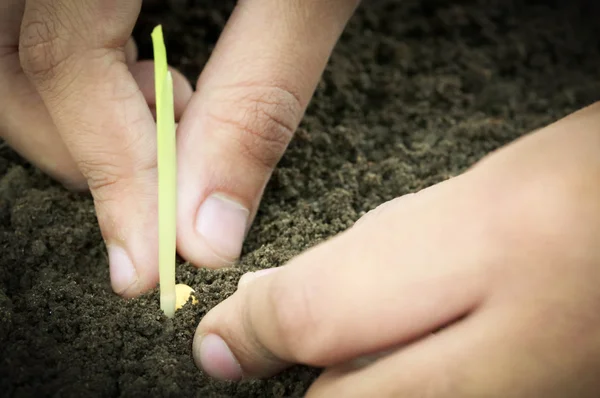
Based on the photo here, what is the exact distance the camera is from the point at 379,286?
62 cm

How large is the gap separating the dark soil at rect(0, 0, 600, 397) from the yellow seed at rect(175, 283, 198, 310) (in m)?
0.01

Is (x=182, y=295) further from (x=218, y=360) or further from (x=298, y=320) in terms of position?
(x=298, y=320)

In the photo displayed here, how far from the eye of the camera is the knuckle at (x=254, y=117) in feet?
3.31

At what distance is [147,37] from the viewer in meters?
1.40

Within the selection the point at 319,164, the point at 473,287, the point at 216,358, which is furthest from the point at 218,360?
the point at 319,164

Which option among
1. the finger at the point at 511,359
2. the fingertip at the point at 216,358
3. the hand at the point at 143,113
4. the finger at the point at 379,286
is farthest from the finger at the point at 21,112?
the finger at the point at 511,359

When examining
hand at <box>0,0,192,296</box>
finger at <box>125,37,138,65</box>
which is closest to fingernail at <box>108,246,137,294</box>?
hand at <box>0,0,192,296</box>

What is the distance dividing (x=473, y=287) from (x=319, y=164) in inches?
23.9

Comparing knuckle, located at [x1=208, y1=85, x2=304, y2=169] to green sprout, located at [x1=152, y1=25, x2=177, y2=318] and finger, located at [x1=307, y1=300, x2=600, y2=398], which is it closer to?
green sprout, located at [x1=152, y1=25, x2=177, y2=318]

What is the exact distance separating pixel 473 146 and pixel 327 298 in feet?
2.41

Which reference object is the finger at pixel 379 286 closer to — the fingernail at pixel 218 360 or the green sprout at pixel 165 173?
the fingernail at pixel 218 360

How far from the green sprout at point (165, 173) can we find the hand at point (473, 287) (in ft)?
0.73

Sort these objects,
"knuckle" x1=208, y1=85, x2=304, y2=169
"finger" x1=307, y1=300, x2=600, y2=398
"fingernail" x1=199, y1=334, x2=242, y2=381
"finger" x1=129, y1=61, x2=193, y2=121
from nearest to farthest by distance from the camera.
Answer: "finger" x1=307, y1=300, x2=600, y2=398, "fingernail" x1=199, y1=334, x2=242, y2=381, "knuckle" x1=208, y1=85, x2=304, y2=169, "finger" x1=129, y1=61, x2=193, y2=121

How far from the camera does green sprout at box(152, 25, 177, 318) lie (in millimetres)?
797
